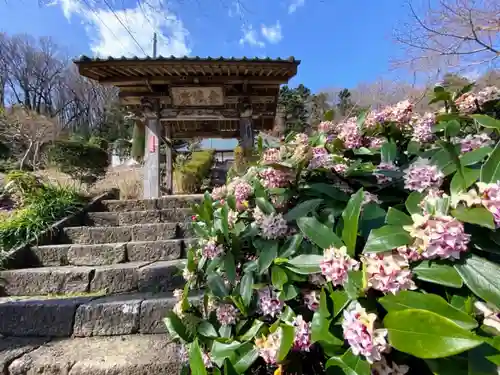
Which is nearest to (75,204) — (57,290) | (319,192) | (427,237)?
(57,290)

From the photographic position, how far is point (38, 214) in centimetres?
301

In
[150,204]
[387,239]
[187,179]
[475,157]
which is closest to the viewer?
[387,239]

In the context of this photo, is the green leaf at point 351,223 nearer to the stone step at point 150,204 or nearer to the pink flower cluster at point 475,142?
the pink flower cluster at point 475,142

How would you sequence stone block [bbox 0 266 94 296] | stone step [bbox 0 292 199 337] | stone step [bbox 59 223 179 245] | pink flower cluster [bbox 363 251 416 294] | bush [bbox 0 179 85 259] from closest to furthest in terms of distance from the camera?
pink flower cluster [bbox 363 251 416 294] → stone step [bbox 0 292 199 337] → stone block [bbox 0 266 94 296] → bush [bbox 0 179 85 259] → stone step [bbox 59 223 179 245]

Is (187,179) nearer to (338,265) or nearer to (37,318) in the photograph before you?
(37,318)

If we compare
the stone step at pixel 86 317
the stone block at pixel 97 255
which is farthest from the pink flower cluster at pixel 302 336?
the stone block at pixel 97 255

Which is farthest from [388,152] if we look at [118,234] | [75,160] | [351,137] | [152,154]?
[75,160]

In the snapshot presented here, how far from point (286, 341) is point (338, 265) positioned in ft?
0.62

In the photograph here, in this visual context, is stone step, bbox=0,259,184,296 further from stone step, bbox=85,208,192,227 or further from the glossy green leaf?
the glossy green leaf

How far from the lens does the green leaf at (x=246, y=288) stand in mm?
770

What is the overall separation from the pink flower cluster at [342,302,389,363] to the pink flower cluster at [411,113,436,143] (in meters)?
0.59

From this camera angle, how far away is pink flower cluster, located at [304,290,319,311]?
0.68 meters

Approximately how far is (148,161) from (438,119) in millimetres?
4070

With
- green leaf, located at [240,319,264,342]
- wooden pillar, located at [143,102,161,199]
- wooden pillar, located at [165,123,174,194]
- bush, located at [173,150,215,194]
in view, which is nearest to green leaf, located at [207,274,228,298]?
green leaf, located at [240,319,264,342]
